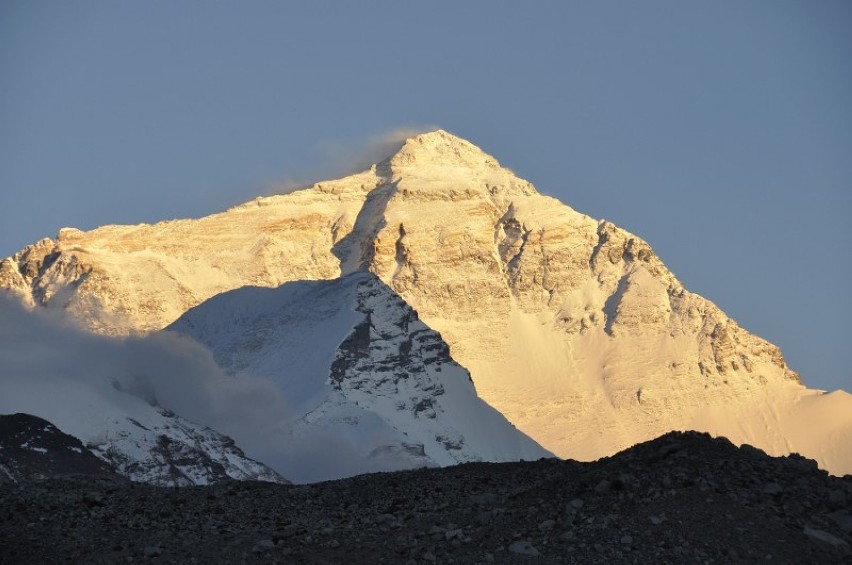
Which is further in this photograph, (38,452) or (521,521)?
(38,452)

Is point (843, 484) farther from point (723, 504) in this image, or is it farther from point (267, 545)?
point (267, 545)

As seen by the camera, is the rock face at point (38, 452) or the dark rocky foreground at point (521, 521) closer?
the dark rocky foreground at point (521, 521)

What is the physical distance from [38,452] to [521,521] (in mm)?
128729

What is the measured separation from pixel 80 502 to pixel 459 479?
9461mm

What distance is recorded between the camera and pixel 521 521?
42.6 meters

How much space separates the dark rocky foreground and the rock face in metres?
104

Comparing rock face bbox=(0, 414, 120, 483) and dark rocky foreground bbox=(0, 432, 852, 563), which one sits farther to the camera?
rock face bbox=(0, 414, 120, 483)

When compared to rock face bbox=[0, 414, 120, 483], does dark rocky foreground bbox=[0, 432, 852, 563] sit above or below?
below

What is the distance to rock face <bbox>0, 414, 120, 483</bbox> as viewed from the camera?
15475 cm

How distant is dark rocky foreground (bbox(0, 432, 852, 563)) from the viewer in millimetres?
40719

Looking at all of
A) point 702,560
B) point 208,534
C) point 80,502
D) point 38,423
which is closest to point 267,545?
point 208,534

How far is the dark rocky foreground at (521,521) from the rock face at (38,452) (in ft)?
340

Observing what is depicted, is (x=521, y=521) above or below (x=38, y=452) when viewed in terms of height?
below

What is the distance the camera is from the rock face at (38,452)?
508 ft
